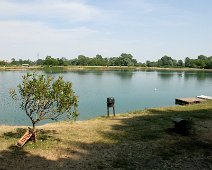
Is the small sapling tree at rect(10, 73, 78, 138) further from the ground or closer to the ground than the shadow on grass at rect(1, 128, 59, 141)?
further from the ground

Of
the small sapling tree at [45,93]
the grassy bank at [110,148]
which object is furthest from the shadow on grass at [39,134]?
the small sapling tree at [45,93]

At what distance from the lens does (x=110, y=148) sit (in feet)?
54.5

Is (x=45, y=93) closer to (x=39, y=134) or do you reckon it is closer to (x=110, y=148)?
(x=39, y=134)

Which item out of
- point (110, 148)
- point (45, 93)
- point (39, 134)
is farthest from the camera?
point (39, 134)

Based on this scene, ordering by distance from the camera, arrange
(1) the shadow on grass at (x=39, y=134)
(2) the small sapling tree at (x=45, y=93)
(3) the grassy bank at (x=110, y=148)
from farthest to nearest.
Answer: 1. (1) the shadow on grass at (x=39, y=134)
2. (2) the small sapling tree at (x=45, y=93)
3. (3) the grassy bank at (x=110, y=148)

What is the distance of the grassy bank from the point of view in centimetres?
1433

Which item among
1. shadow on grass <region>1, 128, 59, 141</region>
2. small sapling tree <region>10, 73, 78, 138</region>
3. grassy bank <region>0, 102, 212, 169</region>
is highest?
small sapling tree <region>10, 73, 78, 138</region>

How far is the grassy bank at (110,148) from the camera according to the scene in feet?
47.0

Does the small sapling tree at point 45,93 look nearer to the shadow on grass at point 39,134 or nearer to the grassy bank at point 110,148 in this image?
the shadow on grass at point 39,134

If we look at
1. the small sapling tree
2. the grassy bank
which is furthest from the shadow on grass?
the small sapling tree

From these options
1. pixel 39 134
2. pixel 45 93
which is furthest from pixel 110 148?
pixel 39 134

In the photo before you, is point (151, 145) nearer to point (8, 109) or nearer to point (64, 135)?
point (64, 135)

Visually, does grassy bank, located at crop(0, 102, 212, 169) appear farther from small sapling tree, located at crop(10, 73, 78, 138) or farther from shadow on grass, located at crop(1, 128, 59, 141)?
small sapling tree, located at crop(10, 73, 78, 138)

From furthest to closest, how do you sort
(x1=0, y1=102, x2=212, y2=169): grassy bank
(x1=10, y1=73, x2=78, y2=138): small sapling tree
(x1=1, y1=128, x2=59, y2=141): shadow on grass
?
(x1=1, y1=128, x2=59, y2=141): shadow on grass
(x1=10, y1=73, x2=78, y2=138): small sapling tree
(x1=0, y1=102, x2=212, y2=169): grassy bank
